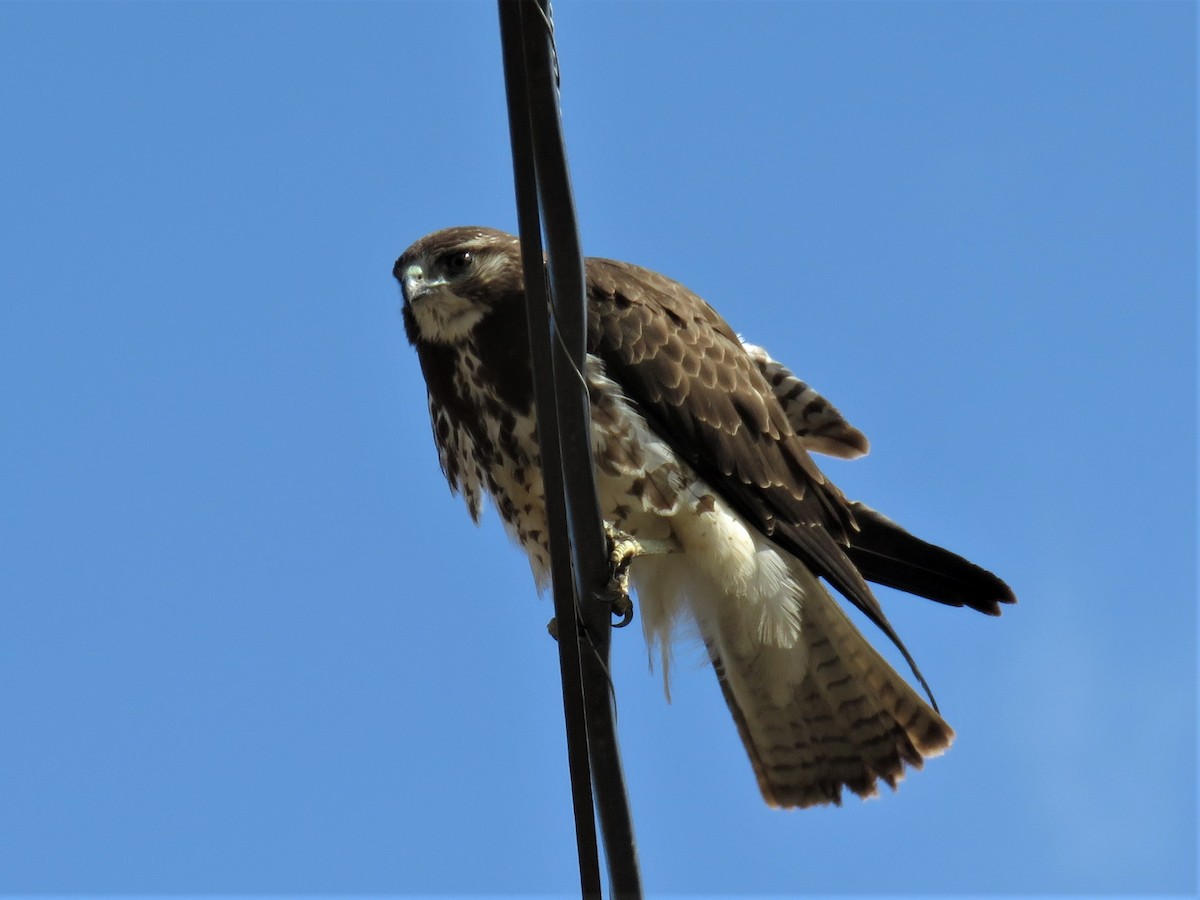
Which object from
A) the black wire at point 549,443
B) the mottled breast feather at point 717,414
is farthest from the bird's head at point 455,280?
the black wire at point 549,443

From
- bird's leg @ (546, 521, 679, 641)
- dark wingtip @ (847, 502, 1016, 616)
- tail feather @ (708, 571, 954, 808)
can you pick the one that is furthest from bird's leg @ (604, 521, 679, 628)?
dark wingtip @ (847, 502, 1016, 616)

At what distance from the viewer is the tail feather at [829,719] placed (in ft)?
18.9

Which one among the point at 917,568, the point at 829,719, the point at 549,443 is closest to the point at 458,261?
the point at 917,568

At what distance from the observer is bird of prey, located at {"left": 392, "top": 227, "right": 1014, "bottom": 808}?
5.11 meters

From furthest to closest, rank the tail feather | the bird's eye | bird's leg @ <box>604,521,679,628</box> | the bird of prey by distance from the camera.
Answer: the tail feather → the bird's eye → the bird of prey → bird's leg @ <box>604,521,679,628</box>

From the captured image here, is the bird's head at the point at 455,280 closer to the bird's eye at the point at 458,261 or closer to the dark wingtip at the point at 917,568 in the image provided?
the bird's eye at the point at 458,261

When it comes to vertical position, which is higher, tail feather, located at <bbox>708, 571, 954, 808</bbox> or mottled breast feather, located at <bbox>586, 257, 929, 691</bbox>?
mottled breast feather, located at <bbox>586, 257, 929, 691</bbox>

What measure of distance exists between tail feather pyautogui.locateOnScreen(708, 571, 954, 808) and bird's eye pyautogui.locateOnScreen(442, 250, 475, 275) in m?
1.65

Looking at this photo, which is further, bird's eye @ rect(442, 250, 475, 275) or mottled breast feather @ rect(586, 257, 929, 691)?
bird's eye @ rect(442, 250, 475, 275)

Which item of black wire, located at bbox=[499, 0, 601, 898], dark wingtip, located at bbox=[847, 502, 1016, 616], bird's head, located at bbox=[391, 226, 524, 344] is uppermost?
bird's head, located at bbox=[391, 226, 524, 344]

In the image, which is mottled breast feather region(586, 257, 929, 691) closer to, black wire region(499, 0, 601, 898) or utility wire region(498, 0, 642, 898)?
utility wire region(498, 0, 642, 898)

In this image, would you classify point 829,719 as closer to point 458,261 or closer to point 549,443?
point 458,261

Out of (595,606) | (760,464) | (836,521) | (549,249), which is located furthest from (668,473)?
(549,249)

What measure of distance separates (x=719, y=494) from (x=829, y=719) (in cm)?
120
